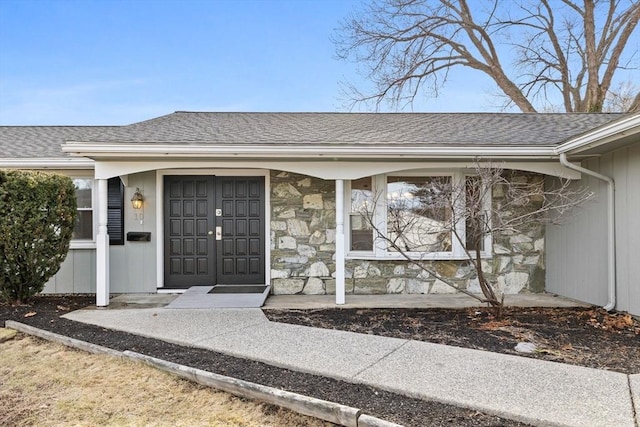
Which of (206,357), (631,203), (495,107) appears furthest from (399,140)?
(495,107)

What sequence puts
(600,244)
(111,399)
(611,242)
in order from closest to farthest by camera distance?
(111,399) < (611,242) < (600,244)

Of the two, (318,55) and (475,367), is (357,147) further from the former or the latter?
(318,55)

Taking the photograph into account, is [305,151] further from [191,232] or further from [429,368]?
[429,368]

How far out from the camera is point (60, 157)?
6.99 metres

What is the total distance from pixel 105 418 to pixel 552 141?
259 inches

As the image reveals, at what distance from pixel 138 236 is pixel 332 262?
11.3ft

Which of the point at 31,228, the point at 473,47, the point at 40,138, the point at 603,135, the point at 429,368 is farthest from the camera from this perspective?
the point at 473,47

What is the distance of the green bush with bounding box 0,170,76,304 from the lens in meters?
5.83

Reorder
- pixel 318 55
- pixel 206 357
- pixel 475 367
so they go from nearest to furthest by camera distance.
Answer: pixel 475 367 → pixel 206 357 → pixel 318 55

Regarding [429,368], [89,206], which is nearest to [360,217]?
[429,368]

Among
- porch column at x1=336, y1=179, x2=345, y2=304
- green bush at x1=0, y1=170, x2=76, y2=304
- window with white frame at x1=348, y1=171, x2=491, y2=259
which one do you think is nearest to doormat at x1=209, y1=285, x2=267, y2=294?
porch column at x1=336, y1=179, x2=345, y2=304

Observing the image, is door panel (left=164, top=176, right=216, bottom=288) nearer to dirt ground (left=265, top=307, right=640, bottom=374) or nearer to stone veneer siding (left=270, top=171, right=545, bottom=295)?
stone veneer siding (left=270, top=171, right=545, bottom=295)

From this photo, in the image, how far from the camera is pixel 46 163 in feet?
22.7

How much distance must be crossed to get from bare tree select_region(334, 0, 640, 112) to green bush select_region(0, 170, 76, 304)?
39.5ft
